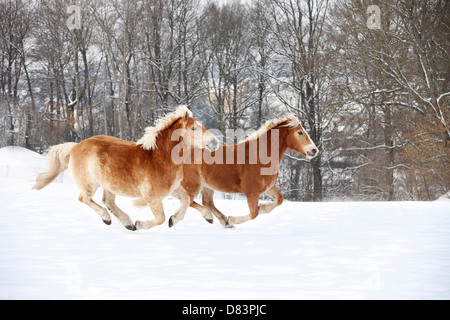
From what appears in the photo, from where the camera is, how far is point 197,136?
4.40 meters

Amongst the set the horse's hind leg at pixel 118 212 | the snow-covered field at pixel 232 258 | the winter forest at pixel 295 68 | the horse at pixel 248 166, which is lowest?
the snow-covered field at pixel 232 258

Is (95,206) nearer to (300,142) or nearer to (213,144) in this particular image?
(213,144)

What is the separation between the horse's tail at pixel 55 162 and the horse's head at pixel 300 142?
264 cm

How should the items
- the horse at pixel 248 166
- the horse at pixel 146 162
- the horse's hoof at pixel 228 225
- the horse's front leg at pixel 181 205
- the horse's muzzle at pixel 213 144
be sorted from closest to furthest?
1. the horse's muzzle at pixel 213 144
2. the horse at pixel 146 162
3. the horse's front leg at pixel 181 205
4. the horse at pixel 248 166
5. the horse's hoof at pixel 228 225

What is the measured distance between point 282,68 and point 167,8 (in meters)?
4.96

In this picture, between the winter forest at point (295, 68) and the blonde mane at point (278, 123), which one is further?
the winter forest at point (295, 68)

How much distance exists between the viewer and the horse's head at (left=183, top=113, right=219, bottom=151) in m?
4.31

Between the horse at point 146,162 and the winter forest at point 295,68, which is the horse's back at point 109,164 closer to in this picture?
the horse at point 146,162

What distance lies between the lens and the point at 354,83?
13.4 m

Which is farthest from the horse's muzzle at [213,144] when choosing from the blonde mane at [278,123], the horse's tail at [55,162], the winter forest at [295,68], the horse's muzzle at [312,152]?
the winter forest at [295,68]

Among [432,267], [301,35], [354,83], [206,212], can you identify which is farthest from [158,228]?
[301,35]

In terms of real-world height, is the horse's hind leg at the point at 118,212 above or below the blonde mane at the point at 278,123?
below

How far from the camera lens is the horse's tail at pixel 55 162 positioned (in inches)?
208

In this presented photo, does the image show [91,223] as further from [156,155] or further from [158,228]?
[156,155]
